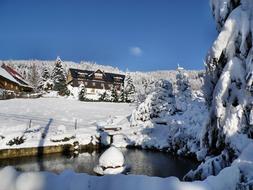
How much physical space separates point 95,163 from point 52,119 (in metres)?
16.9

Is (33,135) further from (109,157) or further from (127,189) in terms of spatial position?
(127,189)

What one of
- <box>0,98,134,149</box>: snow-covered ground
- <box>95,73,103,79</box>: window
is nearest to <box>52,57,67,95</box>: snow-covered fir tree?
<box>0,98,134,149</box>: snow-covered ground

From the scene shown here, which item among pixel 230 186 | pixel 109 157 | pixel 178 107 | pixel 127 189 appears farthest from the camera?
pixel 178 107

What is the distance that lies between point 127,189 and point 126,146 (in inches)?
1178

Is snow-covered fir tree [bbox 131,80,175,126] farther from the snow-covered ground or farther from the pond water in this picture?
the pond water

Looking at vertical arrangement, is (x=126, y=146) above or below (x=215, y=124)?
below

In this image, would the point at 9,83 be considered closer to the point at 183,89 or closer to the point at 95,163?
the point at 183,89

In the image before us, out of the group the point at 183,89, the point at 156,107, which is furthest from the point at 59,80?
the point at 156,107

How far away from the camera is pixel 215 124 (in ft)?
44.8

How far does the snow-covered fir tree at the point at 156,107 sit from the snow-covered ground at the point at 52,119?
5210mm

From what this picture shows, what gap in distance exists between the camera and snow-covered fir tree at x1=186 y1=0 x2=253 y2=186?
1159 cm

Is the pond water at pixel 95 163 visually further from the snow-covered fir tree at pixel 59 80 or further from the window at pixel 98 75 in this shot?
the window at pixel 98 75

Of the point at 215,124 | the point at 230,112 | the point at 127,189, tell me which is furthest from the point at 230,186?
the point at 215,124

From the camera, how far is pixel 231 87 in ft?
41.5
